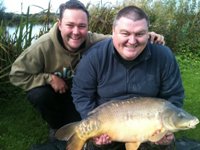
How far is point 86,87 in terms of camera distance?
320 cm

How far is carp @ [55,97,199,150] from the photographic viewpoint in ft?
9.08

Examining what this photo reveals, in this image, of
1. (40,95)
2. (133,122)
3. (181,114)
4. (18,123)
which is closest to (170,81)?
(181,114)

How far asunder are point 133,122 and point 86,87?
561 mm

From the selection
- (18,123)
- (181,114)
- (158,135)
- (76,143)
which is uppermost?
(181,114)

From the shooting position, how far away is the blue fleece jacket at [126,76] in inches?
124

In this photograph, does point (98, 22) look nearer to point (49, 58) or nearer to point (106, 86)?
point (49, 58)

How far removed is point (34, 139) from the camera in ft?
13.5

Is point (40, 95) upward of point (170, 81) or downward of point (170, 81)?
downward

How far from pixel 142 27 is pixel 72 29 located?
Answer: 2.30 ft

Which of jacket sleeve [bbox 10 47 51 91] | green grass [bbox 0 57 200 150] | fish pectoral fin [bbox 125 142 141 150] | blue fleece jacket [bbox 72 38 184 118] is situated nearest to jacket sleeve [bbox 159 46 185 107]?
blue fleece jacket [bbox 72 38 184 118]

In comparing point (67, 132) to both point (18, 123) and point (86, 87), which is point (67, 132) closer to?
point (86, 87)

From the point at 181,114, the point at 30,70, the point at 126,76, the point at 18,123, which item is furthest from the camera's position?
the point at 18,123

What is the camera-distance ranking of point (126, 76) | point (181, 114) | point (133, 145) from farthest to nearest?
1. point (126, 76)
2. point (133, 145)
3. point (181, 114)

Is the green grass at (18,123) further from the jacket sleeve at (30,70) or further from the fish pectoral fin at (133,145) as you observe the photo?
the fish pectoral fin at (133,145)
